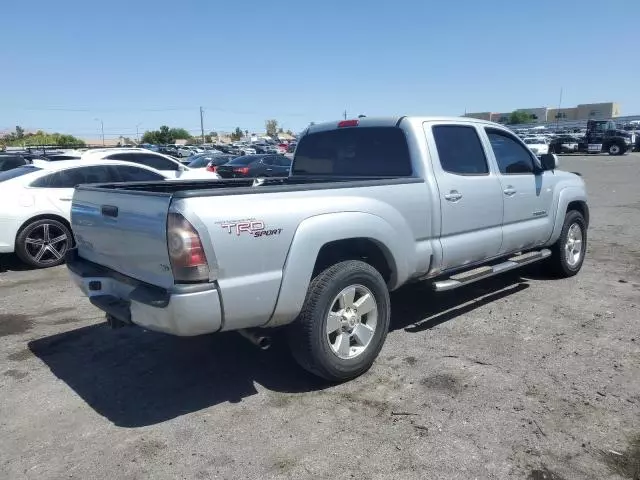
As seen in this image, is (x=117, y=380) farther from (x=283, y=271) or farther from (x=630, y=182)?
(x=630, y=182)

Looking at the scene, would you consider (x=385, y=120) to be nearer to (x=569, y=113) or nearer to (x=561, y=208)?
(x=561, y=208)

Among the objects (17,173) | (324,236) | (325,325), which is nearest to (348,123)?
(324,236)

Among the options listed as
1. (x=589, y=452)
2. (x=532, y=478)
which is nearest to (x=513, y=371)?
(x=589, y=452)

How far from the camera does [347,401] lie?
378cm

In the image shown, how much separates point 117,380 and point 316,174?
270 centimetres

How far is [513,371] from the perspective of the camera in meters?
4.20

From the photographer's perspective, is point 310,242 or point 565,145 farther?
point 565,145

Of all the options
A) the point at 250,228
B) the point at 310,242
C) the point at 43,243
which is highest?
the point at 250,228

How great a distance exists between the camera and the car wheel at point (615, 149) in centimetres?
3881

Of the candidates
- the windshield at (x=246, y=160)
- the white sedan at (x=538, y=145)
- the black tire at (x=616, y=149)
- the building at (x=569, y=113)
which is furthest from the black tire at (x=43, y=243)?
the building at (x=569, y=113)

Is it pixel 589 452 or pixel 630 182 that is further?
pixel 630 182

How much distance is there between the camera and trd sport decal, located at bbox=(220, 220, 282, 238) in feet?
10.6

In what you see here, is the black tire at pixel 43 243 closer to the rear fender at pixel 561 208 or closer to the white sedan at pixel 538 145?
the rear fender at pixel 561 208

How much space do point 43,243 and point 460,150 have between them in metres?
6.05
